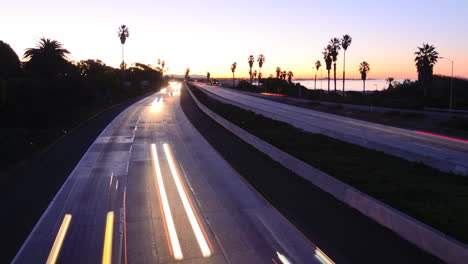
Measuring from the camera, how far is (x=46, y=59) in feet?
148

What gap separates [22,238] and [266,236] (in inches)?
243

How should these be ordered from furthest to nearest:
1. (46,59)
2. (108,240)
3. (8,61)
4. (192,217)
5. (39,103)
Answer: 1. (8,61)
2. (46,59)
3. (39,103)
4. (192,217)
5. (108,240)

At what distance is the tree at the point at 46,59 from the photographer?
4506 cm

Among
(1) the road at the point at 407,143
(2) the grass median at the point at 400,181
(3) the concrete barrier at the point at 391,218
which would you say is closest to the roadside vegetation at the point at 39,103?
(3) the concrete barrier at the point at 391,218

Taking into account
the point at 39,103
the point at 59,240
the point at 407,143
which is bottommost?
the point at 59,240

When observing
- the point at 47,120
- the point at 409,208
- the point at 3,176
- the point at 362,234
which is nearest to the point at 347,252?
the point at 362,234

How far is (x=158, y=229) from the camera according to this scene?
9.66m

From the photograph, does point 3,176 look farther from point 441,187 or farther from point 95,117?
point 95,117

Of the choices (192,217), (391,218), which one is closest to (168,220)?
(192,217)

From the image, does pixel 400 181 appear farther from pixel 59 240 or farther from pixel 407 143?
pixel 407 143

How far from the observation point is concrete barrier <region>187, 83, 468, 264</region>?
25.0 ft

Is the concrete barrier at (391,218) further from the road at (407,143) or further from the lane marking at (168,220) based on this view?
the road at (407,143)

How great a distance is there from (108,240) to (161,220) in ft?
5.64

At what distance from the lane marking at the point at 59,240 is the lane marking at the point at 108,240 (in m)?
1.03
